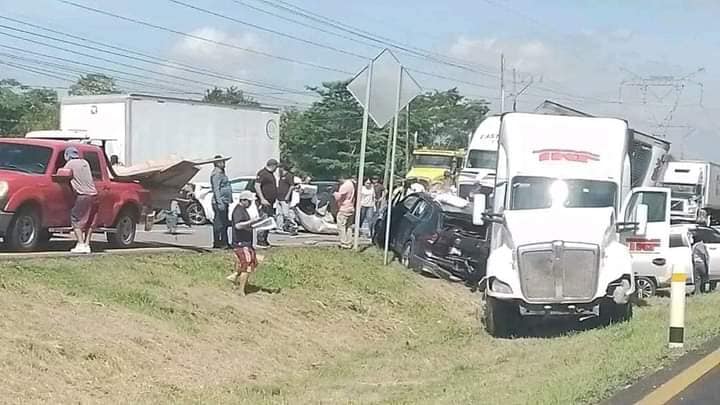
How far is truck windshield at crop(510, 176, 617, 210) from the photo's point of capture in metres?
18.0

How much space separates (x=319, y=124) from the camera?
237 ft

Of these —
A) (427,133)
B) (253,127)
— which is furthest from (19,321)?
(427,133)

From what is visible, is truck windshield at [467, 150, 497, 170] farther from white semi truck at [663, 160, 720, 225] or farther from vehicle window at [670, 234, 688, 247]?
white semi truck at [663, 160, 720, 225]

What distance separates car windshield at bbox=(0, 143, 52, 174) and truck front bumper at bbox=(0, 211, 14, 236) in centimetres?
96

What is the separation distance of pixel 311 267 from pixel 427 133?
68.4 metres

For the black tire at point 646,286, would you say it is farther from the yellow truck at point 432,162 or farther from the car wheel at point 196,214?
the yellow truck at point 432,162

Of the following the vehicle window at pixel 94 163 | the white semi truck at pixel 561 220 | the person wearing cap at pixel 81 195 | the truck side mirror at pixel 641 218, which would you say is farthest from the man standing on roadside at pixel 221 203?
the truck side mirror at pixel 641 218

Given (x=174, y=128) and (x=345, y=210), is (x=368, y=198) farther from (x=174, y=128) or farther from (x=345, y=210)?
(x=174, y=128)

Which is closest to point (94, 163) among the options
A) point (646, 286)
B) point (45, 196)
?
point (45, 196)

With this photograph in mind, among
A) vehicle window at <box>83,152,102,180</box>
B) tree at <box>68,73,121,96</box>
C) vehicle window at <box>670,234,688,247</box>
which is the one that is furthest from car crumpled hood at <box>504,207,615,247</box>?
tree at <box>68,73,121,96</box>

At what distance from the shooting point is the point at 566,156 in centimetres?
1836

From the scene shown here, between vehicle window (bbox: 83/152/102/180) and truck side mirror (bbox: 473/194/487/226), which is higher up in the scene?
vehicle window (bbox: 83/152/102/180)

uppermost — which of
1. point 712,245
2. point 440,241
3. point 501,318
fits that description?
point 440,241

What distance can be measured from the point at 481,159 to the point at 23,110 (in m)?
45.0
